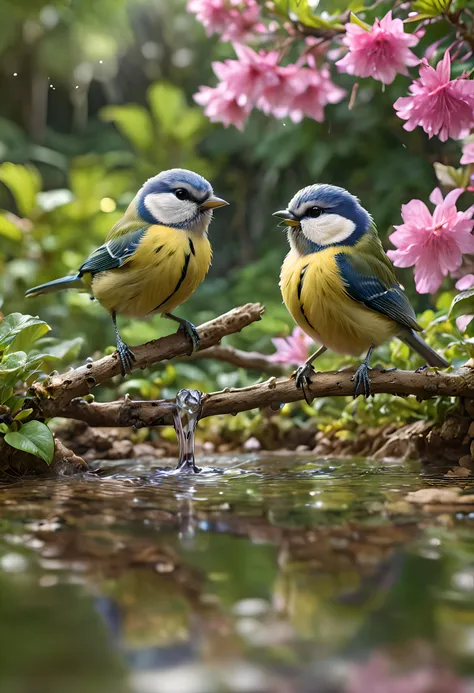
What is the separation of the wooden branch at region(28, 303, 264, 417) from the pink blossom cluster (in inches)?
38.5

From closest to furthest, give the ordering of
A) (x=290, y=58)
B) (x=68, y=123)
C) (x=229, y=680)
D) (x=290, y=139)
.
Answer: (x=229, y=680) → (x=290, y=58) → (x=290, y=139) → (x=68, y=123)

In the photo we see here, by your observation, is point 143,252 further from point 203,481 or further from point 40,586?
point 40,586

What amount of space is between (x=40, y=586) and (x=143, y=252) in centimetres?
127

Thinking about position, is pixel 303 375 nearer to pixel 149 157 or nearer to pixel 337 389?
pixel 337 389

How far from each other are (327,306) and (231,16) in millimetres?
1362

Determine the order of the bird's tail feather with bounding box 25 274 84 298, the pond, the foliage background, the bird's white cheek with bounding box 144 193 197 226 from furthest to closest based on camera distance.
Result: the foliage background, the bird's tail feather with bounding box 25 274 84 298, the bird's white cheek with bounding box 144 193 197 226, the pond

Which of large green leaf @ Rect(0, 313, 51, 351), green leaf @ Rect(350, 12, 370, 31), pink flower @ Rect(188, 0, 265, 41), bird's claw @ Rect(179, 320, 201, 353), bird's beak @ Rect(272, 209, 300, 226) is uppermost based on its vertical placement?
pink flower @ Rect(188, 0, 265, 41)

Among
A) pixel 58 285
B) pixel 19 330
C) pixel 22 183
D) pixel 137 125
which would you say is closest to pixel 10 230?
pixel 22 183

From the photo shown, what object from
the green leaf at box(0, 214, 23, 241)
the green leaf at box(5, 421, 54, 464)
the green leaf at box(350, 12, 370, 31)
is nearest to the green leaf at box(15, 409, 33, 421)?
the green leaf at box(5, 421, 54, 464)

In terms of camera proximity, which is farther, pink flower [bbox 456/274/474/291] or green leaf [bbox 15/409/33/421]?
pink flower [bbox 456/274/474/291]

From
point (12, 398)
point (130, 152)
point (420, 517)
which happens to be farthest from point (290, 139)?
point (420, 517)

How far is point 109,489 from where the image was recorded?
5.81 ft

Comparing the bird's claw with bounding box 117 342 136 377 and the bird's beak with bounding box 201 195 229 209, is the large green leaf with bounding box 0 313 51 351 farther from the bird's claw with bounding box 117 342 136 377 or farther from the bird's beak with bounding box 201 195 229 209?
the bird's beak with bounding box 201 195 229 209

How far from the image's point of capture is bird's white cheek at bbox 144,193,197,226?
2156mm
